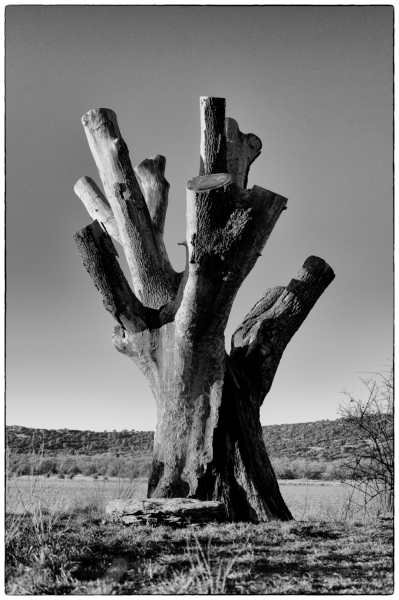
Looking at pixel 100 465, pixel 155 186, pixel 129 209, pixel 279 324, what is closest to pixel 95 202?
pixel 155 186

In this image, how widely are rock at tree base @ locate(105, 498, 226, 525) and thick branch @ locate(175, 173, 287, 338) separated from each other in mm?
1491

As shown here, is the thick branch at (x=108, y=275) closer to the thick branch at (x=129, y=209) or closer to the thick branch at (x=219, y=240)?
the thick branch at (x=129, y=209)

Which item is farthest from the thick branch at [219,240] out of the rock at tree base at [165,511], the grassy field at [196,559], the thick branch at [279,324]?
the grassy field at [196,559]

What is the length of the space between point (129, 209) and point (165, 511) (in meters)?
2.98

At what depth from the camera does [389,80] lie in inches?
204

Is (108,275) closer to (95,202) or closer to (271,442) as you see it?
(95,202)

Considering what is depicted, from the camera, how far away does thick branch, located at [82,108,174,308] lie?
20.1ft

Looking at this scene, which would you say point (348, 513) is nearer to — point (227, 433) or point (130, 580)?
point (227, 433)

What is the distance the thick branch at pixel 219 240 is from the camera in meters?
4.93

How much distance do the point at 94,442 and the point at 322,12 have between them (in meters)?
14.0

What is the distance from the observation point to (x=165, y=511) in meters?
4.78

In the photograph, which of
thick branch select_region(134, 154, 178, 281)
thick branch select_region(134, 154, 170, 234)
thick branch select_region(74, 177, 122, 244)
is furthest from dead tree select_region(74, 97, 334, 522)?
thick branch select_region(74, 177, 122, 244)

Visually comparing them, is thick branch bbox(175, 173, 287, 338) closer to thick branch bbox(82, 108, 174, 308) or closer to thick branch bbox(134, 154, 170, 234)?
thick branch bbox(82, 108, 174, 308)

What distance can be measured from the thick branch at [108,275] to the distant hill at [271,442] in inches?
347
